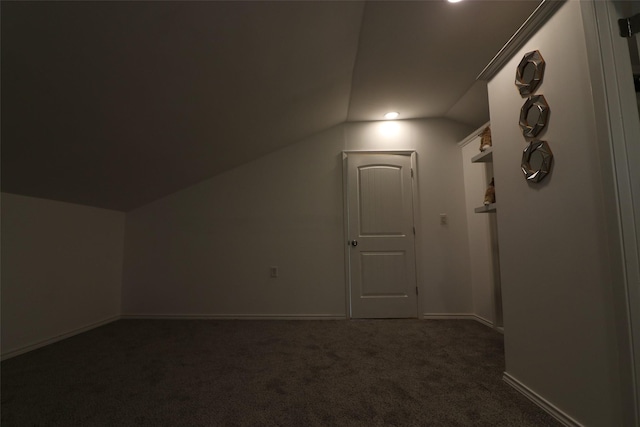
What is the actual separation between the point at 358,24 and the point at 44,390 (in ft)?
9.90

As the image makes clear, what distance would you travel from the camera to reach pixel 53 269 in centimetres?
239

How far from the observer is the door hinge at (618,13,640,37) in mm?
1092

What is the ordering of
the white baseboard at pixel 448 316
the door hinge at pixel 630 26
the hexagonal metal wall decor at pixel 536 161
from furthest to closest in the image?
1. the white baseboard at pixel 448 316
2. the hexagonal metal wall decor at pixel 536 161
3. the door hinge at pixel 630 26

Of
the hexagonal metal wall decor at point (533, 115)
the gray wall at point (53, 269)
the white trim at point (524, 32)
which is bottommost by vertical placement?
the gray wall at point (53, 269)

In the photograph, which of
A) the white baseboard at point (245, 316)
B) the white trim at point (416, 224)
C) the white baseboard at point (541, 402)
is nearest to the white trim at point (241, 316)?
the white baseboard at point (245, 316)

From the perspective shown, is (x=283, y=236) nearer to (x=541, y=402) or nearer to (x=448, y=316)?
(x=448, y=316)

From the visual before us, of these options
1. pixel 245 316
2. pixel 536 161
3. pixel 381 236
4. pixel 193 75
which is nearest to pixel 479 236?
pixel 381 236

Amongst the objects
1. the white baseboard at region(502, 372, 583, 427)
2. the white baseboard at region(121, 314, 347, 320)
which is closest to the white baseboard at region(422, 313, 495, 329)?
the white baseboard at region(121, 314, 347, 320)

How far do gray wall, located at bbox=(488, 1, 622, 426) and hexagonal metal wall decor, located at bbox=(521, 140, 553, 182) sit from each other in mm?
37

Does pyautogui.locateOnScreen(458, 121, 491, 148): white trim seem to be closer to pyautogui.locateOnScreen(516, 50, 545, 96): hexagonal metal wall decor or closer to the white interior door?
the white interior door

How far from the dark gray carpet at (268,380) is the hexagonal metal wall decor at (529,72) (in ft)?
5.48

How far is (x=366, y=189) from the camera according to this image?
3322 mm

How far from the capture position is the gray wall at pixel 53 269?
6.79ft

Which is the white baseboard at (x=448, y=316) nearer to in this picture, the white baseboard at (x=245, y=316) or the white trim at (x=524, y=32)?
the white baseboard at (x=245, y=316)
